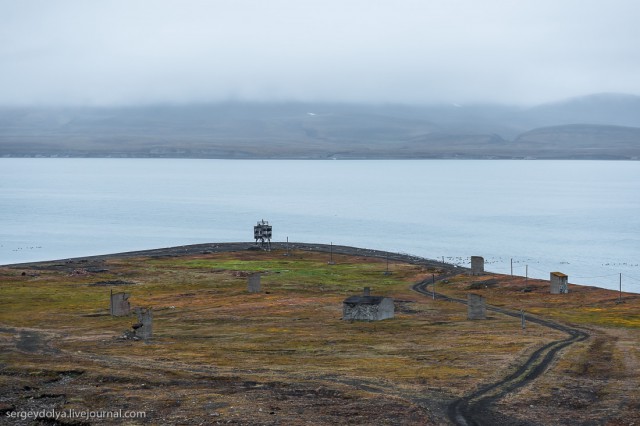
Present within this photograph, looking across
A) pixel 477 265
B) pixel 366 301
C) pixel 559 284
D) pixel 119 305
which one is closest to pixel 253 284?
pixel 119 305

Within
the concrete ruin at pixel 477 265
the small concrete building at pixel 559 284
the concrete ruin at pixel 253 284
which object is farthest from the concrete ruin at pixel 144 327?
the concrete ruin at pixel 477 265

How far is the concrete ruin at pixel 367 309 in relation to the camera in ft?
270

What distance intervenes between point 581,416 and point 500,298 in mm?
60866

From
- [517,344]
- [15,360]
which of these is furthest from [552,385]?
[15,360]

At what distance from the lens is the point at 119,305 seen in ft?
282

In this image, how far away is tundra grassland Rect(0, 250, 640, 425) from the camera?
47.2 meters

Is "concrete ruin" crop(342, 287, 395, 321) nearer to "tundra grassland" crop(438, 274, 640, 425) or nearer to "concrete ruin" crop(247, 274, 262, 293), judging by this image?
"tundra grassland" crop(438, 274, 640, 425)

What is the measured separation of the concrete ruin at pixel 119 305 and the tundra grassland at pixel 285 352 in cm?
82

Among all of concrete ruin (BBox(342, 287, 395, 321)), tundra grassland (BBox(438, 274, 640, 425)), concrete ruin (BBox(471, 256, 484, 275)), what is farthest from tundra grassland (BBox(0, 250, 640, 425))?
concrete ruin (BBox(471, 256, 484, 275))

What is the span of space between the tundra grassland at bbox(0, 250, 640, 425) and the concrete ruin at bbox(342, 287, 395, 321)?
131 centimetres

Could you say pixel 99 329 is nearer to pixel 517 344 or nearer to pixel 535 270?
pixel 517 344

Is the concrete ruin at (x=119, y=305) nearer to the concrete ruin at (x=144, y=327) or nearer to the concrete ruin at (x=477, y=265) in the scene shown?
the concrete ruin at (x=144, y=327)

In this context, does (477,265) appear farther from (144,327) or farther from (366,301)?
(144,327)

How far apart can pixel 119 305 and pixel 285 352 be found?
26750 mm
